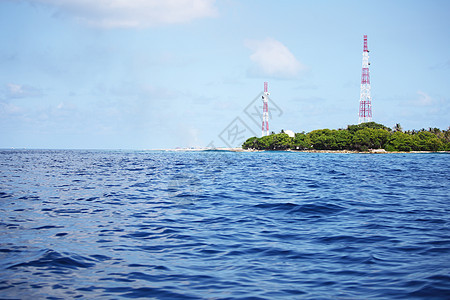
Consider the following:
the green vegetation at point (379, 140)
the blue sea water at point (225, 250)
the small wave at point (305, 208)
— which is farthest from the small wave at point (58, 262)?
the green vegetation at point (379, 140)

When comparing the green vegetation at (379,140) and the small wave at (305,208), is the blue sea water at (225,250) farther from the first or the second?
the green vegetation at (379,140)

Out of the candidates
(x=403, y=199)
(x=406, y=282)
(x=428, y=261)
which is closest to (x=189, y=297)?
(x=406, y=282)

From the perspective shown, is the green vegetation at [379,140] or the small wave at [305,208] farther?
the green vegetation at [379,140]

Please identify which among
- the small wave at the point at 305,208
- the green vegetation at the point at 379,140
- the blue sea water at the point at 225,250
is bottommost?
the blue sea water at the point at 225,250

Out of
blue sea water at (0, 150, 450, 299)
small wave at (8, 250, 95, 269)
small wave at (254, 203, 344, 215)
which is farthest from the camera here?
small wave at (254, 203, 344, 215)

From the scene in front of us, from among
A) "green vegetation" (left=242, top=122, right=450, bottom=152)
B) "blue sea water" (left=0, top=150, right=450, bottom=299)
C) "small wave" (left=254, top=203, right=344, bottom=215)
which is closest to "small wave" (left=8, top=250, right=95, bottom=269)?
"blue sea water" (left=0, top=150, right=450, bottom=299)

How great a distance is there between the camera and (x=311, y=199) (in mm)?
20484

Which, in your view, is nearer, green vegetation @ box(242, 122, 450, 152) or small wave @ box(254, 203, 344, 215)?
small wave @ box(254, 203, 344, 215)

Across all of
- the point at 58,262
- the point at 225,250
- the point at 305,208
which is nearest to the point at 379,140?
the point at 305,208

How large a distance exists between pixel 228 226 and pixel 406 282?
6.98m

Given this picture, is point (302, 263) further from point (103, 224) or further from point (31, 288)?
point (103, 224)

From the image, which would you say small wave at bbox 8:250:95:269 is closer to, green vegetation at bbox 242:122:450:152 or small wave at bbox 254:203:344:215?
small wave at bbox 254:203:344:215

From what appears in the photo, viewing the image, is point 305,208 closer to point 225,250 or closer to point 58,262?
point 225,250

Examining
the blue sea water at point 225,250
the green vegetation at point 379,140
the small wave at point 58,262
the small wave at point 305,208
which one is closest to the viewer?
the blue sea water at point 225,250
